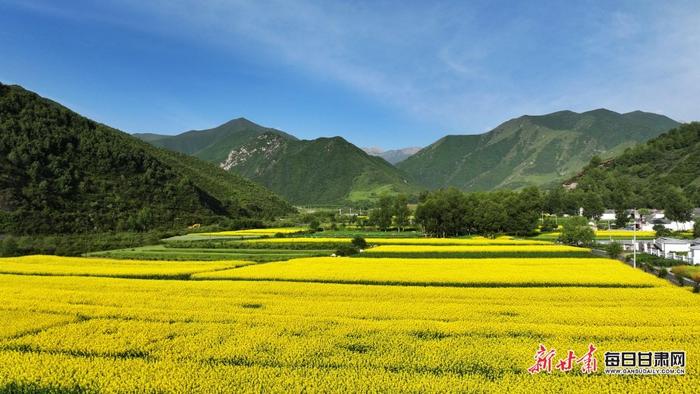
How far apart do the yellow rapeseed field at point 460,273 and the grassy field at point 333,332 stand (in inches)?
12.6

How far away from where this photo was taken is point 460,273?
40031 millimetres

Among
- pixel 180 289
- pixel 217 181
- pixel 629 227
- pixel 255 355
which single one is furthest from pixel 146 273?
pixel 217 181

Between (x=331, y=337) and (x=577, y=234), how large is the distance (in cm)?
7453

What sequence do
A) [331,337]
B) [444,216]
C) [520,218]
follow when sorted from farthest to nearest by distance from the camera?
[444,216] < [520,218] < [331,337]

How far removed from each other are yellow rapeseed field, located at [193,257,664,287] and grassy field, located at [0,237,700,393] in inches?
12.6

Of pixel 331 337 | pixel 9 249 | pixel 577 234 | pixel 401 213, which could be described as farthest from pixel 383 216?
pixel 331 337

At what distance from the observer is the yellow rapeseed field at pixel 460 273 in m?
34.8

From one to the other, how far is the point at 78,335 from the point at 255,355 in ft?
30.1

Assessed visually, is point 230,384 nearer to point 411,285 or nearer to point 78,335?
point 78,335

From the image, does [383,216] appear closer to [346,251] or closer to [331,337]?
[346,251]

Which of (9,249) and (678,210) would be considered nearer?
(9,249)

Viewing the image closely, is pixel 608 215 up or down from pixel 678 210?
down

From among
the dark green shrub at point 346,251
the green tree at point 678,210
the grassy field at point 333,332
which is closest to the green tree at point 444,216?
the dark green shrub at point 346,251

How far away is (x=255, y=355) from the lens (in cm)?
1684
